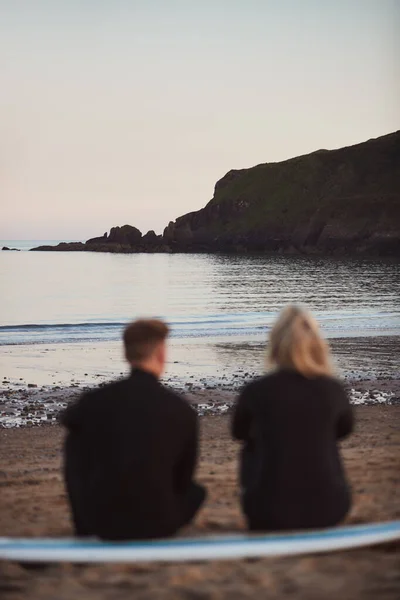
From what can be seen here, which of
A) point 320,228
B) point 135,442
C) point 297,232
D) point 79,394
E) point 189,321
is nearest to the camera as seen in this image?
point 135,442

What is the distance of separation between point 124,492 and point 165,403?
0.51 metres

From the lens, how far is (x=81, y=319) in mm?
39469

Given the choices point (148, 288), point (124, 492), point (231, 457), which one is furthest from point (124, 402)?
point (148, 288)

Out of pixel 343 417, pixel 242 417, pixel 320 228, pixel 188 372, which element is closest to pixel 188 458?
pixel 242 417

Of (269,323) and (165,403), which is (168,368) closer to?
(269,323)

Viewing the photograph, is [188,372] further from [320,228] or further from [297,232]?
[297,232]

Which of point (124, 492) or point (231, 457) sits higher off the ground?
point (124, 492)

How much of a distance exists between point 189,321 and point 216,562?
3346cm

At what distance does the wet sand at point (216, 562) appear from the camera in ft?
12.7

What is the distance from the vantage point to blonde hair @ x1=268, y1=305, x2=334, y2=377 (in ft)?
13.8

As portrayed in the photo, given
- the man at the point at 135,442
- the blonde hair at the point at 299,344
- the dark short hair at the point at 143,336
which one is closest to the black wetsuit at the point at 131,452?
the man at the point at 135,442

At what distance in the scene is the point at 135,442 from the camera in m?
4.20

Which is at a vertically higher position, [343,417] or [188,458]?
[343,417]

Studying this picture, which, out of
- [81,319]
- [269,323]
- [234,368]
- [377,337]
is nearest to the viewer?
[234,368]
